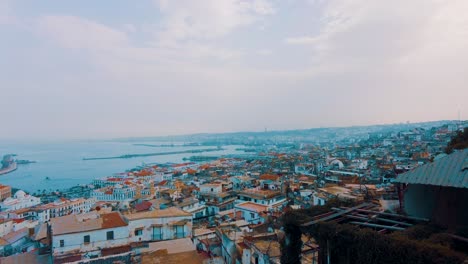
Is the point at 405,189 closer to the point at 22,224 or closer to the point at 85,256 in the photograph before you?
the point at 85,256

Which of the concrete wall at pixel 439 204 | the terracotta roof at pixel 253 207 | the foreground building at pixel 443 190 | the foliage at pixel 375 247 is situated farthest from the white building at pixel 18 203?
the foreground building at pixel 443 190

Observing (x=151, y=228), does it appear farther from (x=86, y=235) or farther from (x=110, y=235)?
(x=86, y=235)

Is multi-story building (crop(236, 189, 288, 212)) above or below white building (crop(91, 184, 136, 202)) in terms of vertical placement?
above

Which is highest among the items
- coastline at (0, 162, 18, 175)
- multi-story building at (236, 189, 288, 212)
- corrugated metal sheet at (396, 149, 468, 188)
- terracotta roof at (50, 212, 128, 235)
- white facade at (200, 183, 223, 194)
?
corrugated metal sheet at (396, 149, 468, 188)

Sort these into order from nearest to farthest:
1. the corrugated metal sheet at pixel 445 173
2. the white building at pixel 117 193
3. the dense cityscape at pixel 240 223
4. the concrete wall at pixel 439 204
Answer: the corrugated metal sheet at pixel 445 173
the concrete wall at pixel 439 204
the dense cityscape at pixel 240 223
the white building at pixel 117 193

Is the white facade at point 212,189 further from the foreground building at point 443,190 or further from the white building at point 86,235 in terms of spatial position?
Result: the foreground building at point 443,190

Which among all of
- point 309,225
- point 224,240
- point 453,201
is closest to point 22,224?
point 224,240

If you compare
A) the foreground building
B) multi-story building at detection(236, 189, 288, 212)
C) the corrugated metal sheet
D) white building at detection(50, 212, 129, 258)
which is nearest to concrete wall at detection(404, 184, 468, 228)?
the foreground building

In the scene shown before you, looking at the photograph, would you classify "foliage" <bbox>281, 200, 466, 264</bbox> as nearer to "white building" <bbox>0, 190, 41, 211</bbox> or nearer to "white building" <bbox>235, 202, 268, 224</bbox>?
"white building" <bbox>235, 202, 268, 224</bbox>
